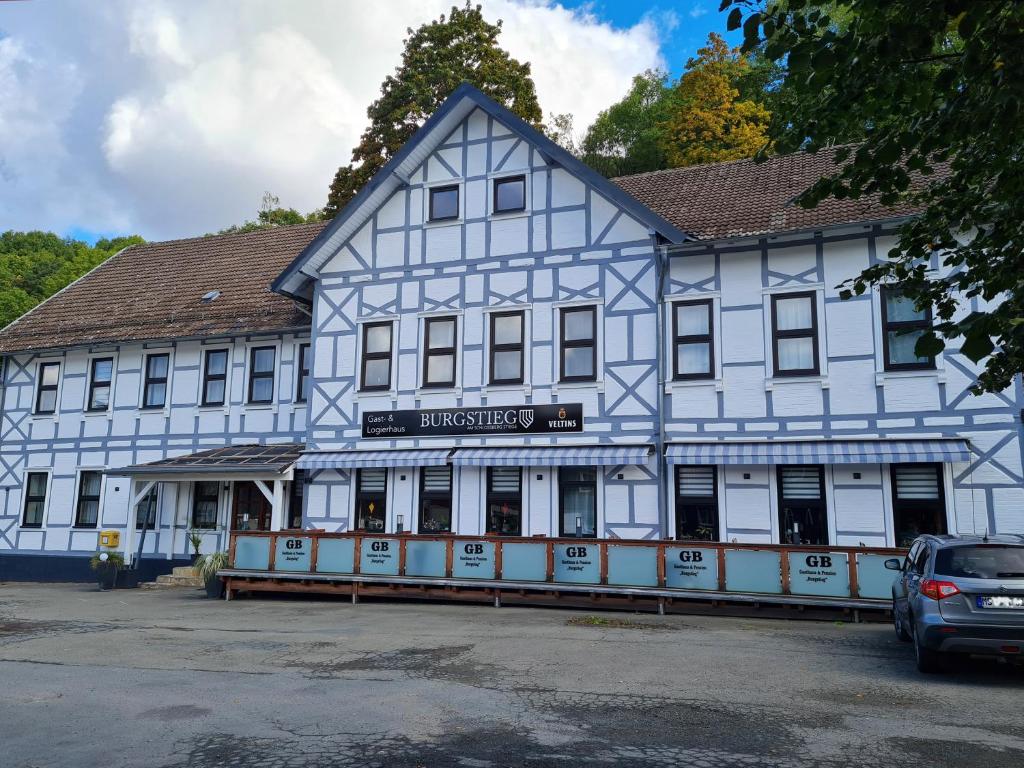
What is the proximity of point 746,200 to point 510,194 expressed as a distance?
5.30m

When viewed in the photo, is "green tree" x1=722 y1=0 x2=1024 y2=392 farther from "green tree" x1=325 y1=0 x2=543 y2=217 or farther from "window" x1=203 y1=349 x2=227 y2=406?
"green tree" x1=325 y1=0 x2=543 y2=217

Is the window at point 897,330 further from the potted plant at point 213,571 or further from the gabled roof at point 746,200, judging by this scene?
the potted plant at point 213,571

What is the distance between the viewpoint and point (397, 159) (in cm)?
1978

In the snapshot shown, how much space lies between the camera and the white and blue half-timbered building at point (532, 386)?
53.8 feet

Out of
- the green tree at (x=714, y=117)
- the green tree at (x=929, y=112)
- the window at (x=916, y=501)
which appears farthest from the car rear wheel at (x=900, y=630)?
the green tree at (x=714, y=117)

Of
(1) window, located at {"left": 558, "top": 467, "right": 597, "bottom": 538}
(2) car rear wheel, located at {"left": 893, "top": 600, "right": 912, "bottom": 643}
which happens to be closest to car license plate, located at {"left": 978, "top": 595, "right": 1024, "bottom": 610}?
(2) car rear wheel, located at {"left": 893, "top": 600, "right": 912, "bottom": 643}

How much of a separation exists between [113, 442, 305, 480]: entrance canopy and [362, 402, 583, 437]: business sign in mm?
2154

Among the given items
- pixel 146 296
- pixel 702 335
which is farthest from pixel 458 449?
pixel 146 296

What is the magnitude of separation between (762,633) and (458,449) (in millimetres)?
8188

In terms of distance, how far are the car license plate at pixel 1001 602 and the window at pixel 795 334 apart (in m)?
8.42

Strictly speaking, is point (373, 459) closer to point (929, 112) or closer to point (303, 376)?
point (303, 376)

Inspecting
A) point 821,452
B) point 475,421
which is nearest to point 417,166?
point 475,421

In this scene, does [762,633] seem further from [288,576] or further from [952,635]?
[288,576]

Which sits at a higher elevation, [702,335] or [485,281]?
[485,281]
